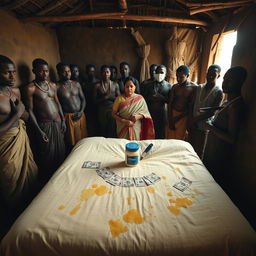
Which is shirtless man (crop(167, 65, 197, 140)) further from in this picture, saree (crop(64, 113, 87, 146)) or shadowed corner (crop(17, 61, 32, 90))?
shadowed corner (crop(17, 61, 32, 90))

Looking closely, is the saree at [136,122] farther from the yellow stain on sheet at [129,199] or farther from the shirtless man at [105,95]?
the yellow stain on sheet at [129,199]

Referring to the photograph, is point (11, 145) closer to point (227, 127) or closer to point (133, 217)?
point (133, 217)

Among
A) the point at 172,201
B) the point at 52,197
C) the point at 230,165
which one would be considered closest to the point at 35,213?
the point at 52,197

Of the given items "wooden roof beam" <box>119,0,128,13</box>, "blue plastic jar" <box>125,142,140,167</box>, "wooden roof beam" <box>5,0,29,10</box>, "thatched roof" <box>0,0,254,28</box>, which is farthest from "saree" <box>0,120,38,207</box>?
"wooden roof beam" <box>119,0,128,13</box>

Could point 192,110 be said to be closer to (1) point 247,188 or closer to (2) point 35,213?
(1) point 247,188

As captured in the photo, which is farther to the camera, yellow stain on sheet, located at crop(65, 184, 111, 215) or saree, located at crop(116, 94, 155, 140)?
saree, located at crop(116, 94, 155, 140)

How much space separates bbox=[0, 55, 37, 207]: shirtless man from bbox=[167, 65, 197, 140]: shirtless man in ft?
8.09

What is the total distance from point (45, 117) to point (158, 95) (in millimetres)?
2145

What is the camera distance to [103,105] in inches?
137

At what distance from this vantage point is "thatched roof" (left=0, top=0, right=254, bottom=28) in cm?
261

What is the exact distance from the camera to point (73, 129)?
3223 mm

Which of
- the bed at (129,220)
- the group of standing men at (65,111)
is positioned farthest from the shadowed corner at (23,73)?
the bed at (129,220)

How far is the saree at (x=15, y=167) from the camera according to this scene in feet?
5.88

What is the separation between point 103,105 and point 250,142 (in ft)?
8.79
